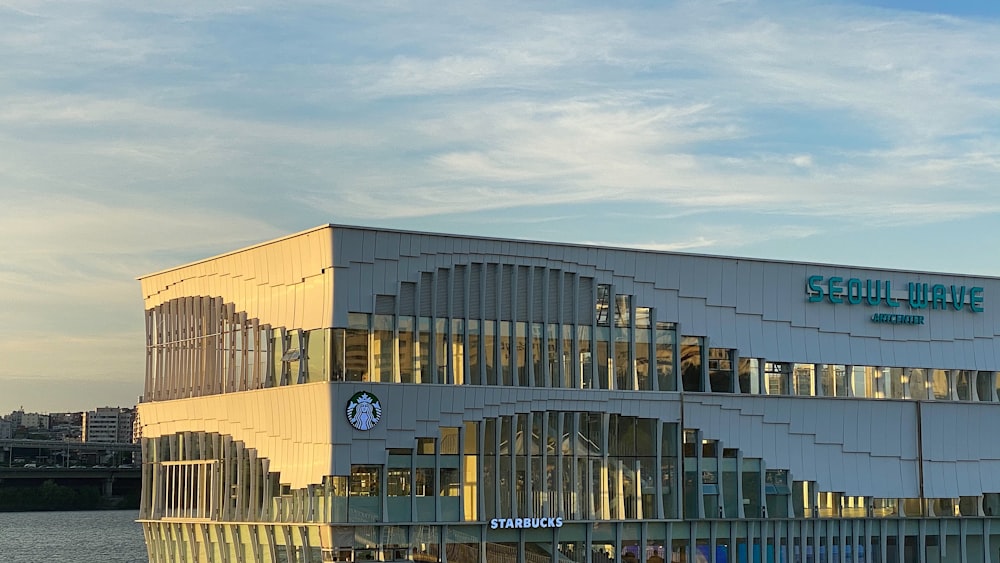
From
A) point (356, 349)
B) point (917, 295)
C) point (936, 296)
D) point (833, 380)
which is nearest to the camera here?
point (356, 349)

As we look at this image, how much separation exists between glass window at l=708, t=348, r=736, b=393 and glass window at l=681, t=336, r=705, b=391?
2.22 ft

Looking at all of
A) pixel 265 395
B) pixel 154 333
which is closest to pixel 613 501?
pixel 265 395

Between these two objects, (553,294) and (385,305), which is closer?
(385,305)

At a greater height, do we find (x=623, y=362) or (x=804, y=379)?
(x=623, y=362)

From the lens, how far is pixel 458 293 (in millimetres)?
71562

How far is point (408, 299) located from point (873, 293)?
86.3 ft

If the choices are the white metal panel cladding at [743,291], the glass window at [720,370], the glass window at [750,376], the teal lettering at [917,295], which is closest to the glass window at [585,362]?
the white metal panel cladding at [743,291]

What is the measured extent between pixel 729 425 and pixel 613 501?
7416 mm

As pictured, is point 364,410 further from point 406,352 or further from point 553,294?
point 553,294

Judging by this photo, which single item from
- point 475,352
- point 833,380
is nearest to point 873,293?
point 833,380

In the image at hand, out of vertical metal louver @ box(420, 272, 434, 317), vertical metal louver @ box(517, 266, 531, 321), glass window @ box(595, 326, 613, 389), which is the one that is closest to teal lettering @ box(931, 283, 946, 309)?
glass window @ box(595, 326, 613, 389)

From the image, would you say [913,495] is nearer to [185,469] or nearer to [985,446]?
[985,446]

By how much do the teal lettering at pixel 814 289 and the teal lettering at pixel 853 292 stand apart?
166cm

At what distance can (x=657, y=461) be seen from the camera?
75562 mm
